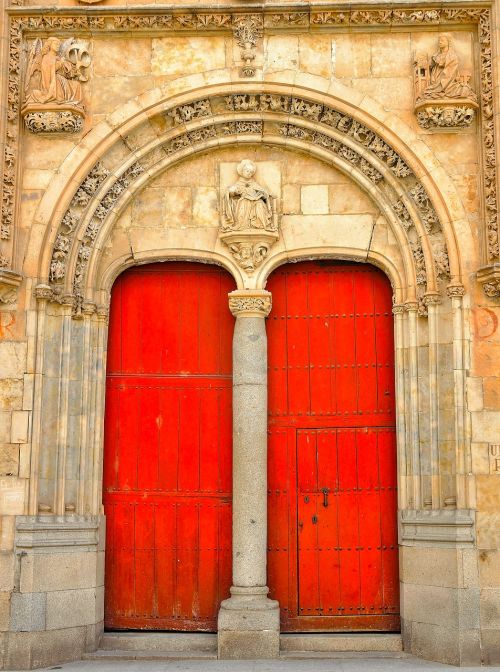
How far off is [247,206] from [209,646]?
13.3 feet

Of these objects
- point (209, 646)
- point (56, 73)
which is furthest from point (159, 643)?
point (56, 73)

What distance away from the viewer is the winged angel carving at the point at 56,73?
8195 mm

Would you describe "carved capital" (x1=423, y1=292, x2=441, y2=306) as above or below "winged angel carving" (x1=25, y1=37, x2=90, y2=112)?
below

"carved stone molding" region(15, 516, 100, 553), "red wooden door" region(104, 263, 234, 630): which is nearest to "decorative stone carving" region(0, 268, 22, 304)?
"red wooden door" region(104, 263, 234, 630)

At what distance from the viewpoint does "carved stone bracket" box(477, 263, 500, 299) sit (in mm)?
7574

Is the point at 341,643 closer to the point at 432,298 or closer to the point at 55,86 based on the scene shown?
the point at 432,298

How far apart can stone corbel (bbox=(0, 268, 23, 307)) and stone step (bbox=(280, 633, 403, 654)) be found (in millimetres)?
3921

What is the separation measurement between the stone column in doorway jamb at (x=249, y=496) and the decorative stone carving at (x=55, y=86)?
2261 millimetres

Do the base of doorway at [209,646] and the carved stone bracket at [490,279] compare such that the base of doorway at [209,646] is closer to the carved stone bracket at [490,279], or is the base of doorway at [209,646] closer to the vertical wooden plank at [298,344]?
the vertical wooden plank at [298,344]

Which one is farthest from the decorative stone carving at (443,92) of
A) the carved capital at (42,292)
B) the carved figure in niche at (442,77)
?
the carved capital at (42,292)

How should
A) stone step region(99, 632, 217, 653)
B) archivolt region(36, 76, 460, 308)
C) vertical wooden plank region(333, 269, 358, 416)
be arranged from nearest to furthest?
stone step region(99, 632, 217, 653)
archivolt region(36, 76, 460, 308)
vertical wooden plank region(333, 269, 358, 416)

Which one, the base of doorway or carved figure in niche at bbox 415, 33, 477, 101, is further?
carved figure in niche at bbox 415, 33, 477, 101

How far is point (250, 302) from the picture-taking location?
8.37m

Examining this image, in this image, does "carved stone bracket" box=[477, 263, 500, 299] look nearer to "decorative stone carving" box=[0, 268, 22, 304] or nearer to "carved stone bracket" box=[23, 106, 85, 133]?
"carved stone bracket" box=[23, 106, 85, 133]
